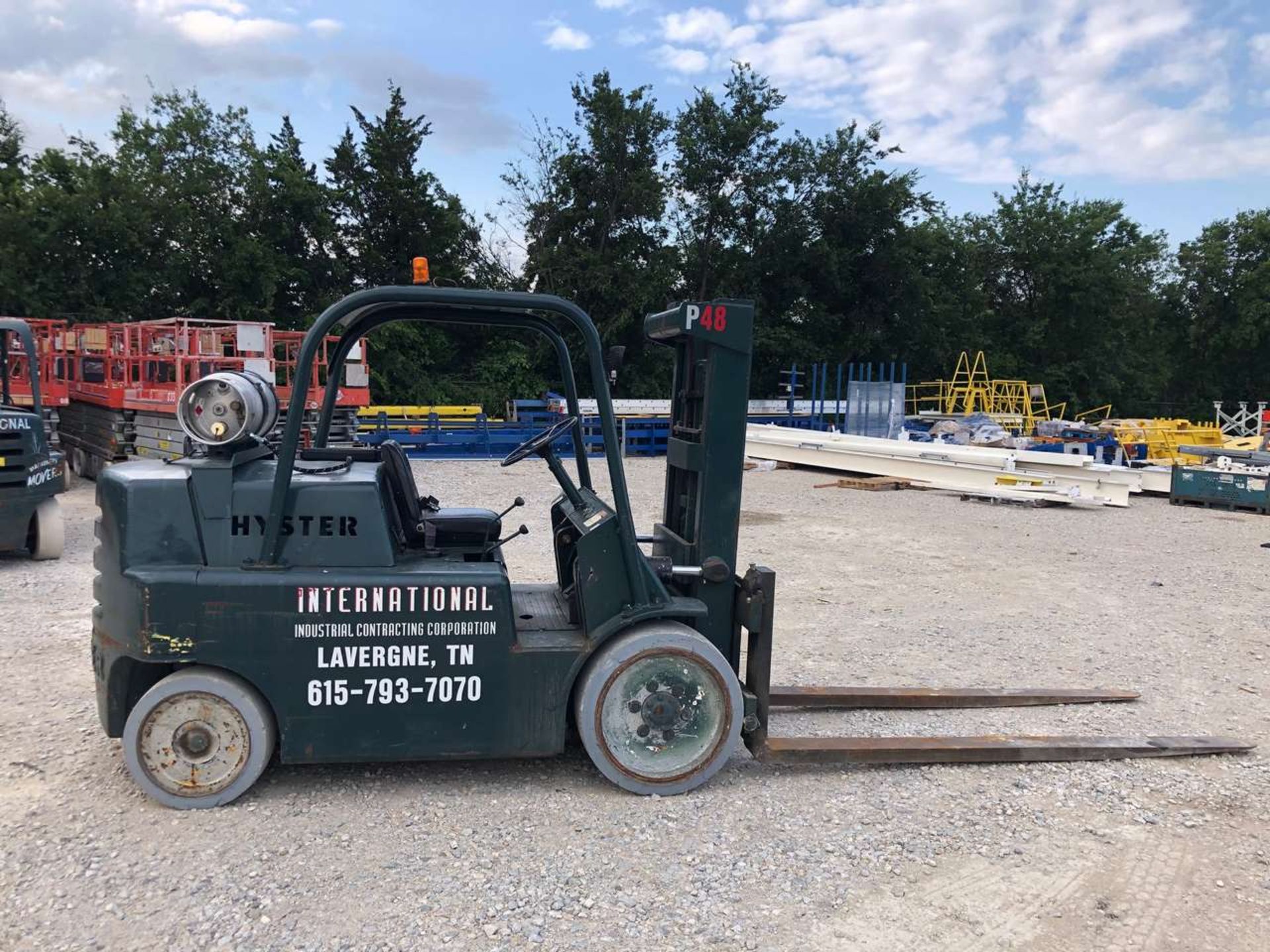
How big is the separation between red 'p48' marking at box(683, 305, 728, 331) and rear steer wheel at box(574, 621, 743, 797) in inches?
55.8

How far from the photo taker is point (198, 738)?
391cm

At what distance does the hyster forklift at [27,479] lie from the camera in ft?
28.7

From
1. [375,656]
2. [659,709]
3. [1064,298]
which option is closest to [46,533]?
[375,656]

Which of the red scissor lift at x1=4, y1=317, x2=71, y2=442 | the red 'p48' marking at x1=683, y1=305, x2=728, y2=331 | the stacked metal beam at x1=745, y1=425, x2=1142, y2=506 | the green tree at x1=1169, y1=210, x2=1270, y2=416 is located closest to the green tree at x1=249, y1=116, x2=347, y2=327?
the red scissor lift at x1=4, y1=317, x2=71, y2=442

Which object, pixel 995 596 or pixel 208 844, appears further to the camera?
pixel 995 596

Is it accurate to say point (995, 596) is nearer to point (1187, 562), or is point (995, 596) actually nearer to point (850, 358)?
point (1187, 562)

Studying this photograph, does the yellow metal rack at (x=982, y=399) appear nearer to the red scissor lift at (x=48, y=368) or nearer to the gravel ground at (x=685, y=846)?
the red scissor lift at (x=48, y=368)

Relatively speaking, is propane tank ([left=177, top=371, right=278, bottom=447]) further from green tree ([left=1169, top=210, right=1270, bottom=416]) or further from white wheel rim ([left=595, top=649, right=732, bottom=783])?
green tree ([left=1169, top=210, right=1270, bottom=416])

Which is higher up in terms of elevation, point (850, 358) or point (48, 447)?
point (850, 358)

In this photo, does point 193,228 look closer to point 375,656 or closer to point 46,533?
point 46,533

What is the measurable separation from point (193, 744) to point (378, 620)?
94cm

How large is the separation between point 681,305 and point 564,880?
2.57 m

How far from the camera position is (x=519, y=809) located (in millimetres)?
4055

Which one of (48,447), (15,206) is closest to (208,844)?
(48,447)
